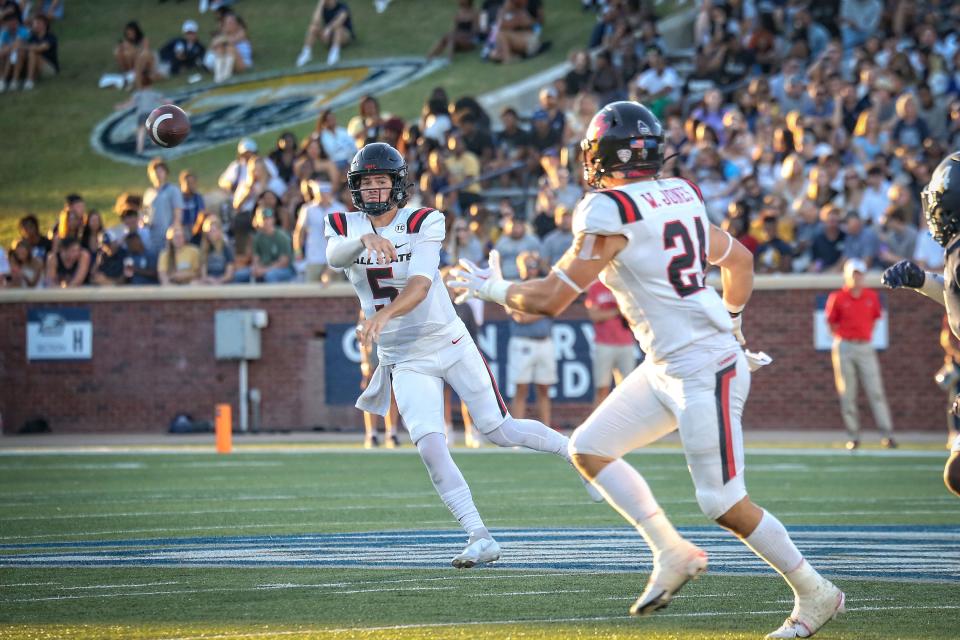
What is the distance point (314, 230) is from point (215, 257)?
56.3 inches

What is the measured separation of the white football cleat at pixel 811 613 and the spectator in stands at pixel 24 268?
16353 mm

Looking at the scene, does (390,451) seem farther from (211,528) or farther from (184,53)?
(184,53)

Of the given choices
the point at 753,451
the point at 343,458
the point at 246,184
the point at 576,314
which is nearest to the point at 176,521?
the point at 343,458

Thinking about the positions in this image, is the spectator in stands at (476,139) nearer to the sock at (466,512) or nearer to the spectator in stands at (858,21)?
the spectator in stands at (858,21)

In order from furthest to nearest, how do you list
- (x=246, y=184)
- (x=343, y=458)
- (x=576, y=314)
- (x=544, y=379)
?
(x=246, y=184)
(x=576, y=314)
(x=544, y=379)
(x=343, y=458)

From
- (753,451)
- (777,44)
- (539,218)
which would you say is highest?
(777,44)

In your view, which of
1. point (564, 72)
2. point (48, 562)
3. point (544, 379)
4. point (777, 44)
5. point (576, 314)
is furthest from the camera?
point (564, 72)

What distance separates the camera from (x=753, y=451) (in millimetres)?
16141

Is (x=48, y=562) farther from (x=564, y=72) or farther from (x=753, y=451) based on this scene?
(x=564, y=72)

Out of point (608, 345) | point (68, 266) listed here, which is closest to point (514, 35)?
point (68, 266)

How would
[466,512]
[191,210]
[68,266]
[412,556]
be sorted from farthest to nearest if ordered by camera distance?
[191,210], [68,266], [412,556], [466,512]

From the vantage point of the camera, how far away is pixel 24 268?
20.8 m

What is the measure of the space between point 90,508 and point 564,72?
16.4m

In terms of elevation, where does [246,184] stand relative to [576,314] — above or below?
above
